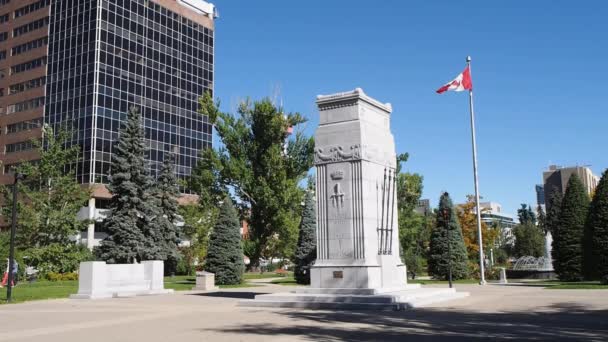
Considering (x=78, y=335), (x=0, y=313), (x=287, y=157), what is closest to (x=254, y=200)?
(x=287, y=157)

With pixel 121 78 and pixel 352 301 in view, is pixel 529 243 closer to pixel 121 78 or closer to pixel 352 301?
pixel 121 78

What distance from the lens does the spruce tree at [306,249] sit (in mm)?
35031

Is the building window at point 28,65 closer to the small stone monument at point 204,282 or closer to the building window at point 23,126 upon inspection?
the building window at point 23,126

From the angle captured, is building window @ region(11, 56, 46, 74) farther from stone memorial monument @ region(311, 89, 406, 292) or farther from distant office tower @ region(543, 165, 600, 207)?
distant office tower @ region(543, 165, 600, 207)

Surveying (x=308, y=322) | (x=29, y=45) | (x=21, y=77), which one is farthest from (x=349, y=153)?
(x=29, y=45)

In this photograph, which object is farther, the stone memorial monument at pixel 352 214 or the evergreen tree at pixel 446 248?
the evergreen tree at pixel 446 248

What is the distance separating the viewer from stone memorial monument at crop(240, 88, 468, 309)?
2017 centimetres

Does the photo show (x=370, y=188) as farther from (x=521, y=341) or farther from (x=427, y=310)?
(x=521, y=341)

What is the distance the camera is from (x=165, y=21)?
Result: 81000 mm

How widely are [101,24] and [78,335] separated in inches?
2608

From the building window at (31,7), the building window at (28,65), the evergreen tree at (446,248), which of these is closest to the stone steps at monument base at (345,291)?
the evergreen tree at (446,248)

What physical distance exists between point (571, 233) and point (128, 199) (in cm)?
2866

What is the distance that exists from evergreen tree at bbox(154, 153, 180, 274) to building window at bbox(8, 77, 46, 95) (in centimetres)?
3386

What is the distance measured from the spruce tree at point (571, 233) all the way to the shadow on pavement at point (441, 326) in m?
18.5
